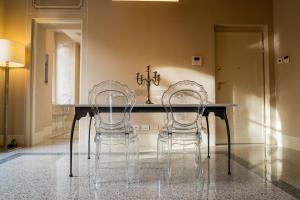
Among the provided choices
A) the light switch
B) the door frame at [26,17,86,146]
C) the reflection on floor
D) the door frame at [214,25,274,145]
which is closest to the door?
the door frame at [214,25,274,145]

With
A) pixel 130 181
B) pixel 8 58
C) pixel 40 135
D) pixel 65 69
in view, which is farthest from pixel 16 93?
pixel 130 181

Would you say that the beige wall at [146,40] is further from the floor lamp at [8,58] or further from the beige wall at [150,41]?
the floor lamp at [8,58]

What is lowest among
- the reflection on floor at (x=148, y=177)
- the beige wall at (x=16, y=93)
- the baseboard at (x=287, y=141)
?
the reflection on floor at (x=148, y=177)

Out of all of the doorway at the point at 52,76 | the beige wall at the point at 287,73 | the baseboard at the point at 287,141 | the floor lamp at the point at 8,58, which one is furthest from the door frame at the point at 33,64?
the baseboard at the point at 287,141

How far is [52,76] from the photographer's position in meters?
5.99

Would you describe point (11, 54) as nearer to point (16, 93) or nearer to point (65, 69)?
point (16, 93)

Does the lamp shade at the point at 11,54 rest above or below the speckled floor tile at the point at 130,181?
above

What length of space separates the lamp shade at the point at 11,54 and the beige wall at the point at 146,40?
2.53 ft

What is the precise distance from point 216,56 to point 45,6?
321cm

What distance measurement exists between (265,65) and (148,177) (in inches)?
134

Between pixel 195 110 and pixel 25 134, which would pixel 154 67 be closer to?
pixel 195 110

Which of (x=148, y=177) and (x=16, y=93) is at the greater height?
(x=16, y=93)

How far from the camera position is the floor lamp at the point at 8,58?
12.4ft

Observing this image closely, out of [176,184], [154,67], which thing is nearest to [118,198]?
[176,184]
